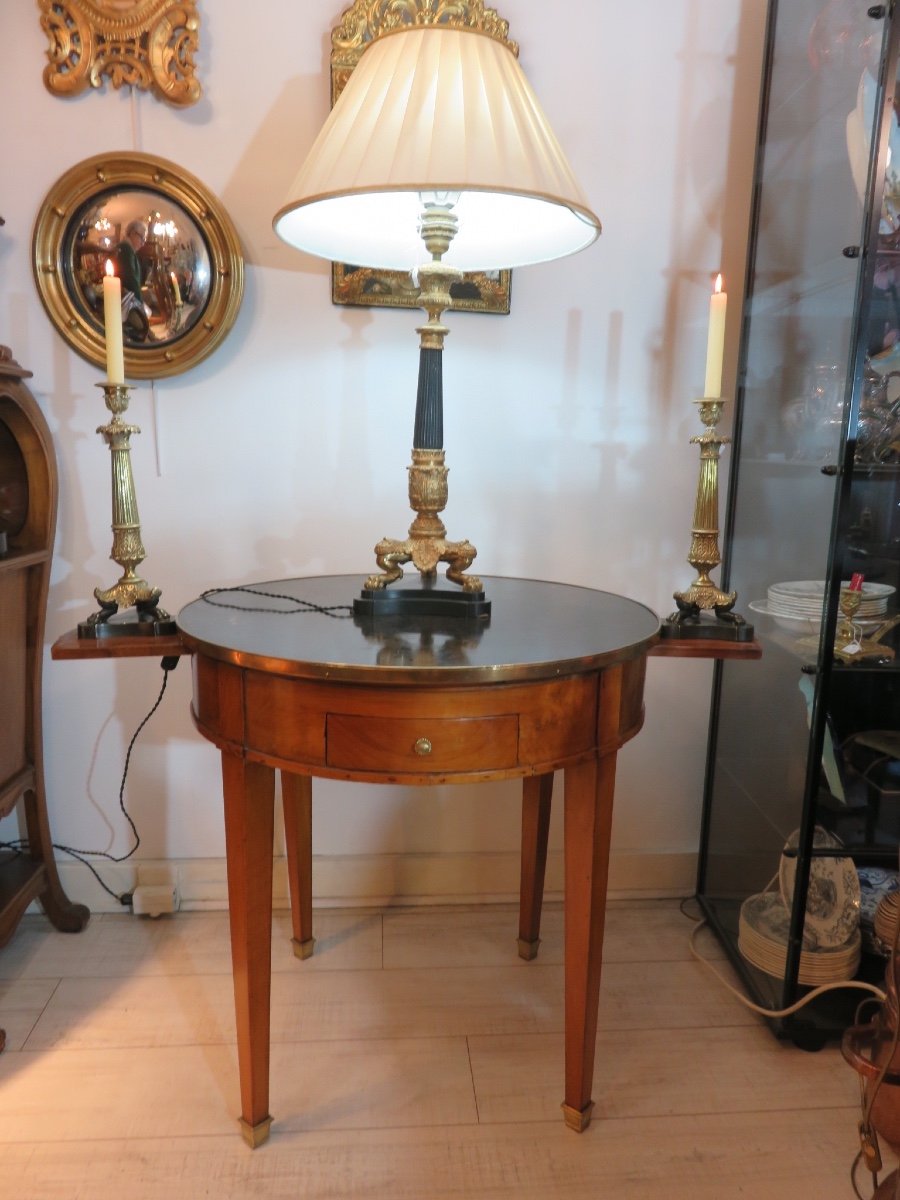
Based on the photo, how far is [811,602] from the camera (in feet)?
4.70

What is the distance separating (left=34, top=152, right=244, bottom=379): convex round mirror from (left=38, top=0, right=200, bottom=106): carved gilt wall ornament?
14 centimetres

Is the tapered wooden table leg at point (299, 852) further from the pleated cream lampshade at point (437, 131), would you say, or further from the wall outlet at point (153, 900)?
the pleated cream lampshade at point (437, 131)

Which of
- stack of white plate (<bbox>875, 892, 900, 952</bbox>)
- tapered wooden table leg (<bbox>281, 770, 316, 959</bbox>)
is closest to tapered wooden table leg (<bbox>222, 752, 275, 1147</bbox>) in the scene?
tapered wooden table leg (<bbox>281, 770, 316, 959</bbox>)

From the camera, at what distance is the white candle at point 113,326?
122cm

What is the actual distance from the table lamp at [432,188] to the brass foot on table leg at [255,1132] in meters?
0.79

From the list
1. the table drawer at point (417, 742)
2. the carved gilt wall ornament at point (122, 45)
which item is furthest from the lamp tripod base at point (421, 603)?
the carved gilt wall ornament at point (122, 45)

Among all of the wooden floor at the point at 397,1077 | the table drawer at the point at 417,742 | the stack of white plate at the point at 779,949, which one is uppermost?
the table drawer at the point at 417,742

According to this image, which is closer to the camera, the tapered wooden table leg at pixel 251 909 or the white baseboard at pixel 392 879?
the tapered wooden table leg at pixel 251 909

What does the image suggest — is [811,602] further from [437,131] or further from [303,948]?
[303,948]

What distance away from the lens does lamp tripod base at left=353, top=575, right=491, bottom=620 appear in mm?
1253

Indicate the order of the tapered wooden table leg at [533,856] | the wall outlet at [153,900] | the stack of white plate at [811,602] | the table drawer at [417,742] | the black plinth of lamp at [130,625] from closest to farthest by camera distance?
1. the table drawer at [417,742]
2. the black plinth of lamp at [130,625]
3. the stack of white plate at [811,602]
4. the tapered wooden table leg at [533,856]
5. the wall outlet at [153,900]

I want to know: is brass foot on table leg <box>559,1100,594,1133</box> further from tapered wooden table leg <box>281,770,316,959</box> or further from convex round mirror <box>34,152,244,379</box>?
convex round mirror <box>34,152,244,379</box>

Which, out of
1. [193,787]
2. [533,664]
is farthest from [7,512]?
[533,664]

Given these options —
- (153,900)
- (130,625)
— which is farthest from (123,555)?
(153,900)
